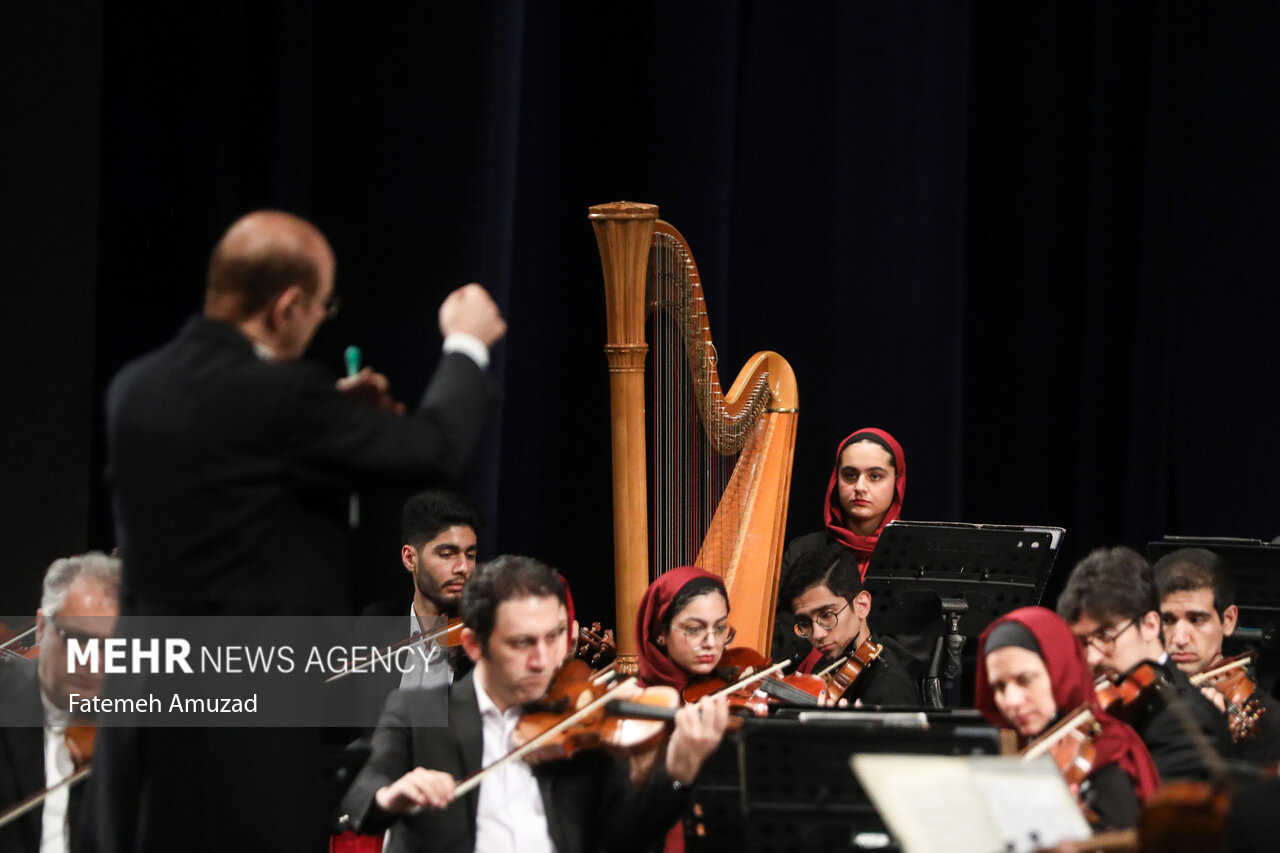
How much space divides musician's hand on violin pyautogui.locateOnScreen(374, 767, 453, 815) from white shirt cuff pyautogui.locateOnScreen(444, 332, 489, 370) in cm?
67

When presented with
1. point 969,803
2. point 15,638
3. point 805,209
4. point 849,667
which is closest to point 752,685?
point 849,667

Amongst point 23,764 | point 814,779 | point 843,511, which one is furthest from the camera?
point 843,511

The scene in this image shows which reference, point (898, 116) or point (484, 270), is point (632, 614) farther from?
point (898, 116)

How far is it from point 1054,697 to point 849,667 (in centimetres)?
94

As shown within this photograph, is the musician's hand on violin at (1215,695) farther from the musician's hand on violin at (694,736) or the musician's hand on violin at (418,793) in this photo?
the musician's hand on violin at (418,793)

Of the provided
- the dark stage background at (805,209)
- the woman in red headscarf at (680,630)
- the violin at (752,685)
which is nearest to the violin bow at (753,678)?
the violin at (752,685)

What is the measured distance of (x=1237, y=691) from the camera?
309cm

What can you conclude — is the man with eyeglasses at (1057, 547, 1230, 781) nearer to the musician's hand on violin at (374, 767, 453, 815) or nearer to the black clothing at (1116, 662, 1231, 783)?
the black clothing at (1116, 662, 1231, 783)

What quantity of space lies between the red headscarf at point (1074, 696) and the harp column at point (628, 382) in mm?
825

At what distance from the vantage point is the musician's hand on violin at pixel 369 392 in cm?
203

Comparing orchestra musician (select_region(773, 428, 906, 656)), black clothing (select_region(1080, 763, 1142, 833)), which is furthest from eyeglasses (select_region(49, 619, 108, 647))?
orchestra musician (select_region(773, 428, 906, 656))

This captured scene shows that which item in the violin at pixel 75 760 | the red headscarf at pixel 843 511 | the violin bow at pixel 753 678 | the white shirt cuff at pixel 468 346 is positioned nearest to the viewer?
the white shirt cuff at pixel 468 346

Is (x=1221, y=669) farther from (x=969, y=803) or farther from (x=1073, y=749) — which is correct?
(x=969, y=803)

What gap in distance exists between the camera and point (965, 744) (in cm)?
210
